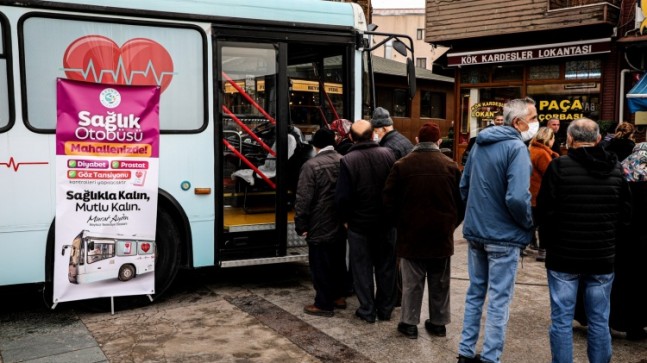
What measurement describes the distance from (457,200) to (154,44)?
3.12 metres

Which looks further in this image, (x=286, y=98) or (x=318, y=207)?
(x=286, y=98)

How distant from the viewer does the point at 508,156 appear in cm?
421

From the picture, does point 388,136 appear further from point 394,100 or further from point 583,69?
point 394,100

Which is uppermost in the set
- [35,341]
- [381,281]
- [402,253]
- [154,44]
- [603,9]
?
[603,9]

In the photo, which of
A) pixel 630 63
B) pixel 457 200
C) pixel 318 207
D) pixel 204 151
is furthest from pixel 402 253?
pixel 630 63

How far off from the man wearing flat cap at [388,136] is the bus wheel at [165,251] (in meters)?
2.17

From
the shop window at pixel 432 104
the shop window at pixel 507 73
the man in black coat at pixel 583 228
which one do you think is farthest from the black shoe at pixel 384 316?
the shop window at pixel 432 104

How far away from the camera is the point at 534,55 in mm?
14602

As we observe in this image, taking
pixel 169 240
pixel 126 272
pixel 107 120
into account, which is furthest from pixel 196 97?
pixel 126 272

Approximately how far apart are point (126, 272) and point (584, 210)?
3902 mm

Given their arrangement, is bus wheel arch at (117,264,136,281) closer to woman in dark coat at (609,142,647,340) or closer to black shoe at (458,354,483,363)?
Result: black shoe at (458,354,483,363)

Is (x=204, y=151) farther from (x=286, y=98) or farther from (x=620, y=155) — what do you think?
(x=620, y=155)

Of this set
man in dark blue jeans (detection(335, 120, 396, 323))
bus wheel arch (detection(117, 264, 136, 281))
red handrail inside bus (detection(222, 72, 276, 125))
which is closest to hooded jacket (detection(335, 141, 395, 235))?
man in dark blue jeans (detection(335, 120, 396, 323))

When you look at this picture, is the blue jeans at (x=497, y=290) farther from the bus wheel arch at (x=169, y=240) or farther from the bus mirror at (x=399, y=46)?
the bus mirror at (x=399, y=46)
